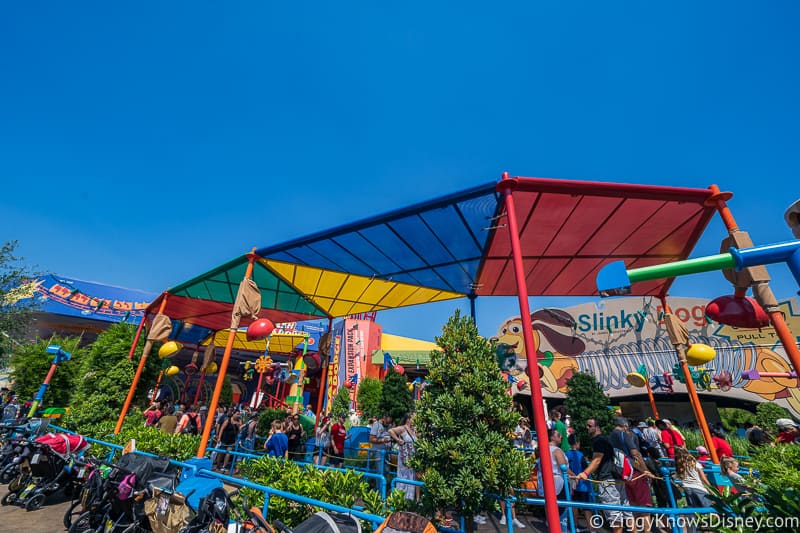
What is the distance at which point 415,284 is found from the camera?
916cm

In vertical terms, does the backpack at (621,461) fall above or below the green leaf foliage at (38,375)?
below

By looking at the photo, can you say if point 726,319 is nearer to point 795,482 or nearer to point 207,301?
point 795,482

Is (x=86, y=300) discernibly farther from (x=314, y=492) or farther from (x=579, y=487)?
(x=579, y=487)

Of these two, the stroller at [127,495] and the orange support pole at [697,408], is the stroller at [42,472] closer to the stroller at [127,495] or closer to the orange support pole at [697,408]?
the stroller at [127,495]

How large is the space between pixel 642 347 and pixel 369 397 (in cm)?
1686

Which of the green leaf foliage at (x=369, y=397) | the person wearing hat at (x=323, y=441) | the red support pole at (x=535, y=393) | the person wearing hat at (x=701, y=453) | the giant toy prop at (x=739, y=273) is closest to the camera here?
the giant toy prop at (x=739, y=273)

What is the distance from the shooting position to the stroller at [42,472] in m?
6.23

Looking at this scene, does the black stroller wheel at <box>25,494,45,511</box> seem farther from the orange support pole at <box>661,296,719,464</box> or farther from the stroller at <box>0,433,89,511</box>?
the orange support pole at <box>661,296,719,464</box>

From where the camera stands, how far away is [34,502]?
241 inches

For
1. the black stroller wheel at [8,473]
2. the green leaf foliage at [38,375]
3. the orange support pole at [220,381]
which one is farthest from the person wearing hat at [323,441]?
the green leaf foliage at [38,375]

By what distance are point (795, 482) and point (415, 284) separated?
7172mm

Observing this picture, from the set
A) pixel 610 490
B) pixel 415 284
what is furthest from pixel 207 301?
pixel 610 490

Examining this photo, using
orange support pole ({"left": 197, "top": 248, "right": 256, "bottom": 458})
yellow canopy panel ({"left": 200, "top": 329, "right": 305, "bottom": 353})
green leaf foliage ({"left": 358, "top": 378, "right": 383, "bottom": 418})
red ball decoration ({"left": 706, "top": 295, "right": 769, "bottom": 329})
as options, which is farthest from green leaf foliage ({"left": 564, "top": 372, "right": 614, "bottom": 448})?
yellow canopy panel ({"left": 200, "top": 329, "right": 305, "bottom": 353})

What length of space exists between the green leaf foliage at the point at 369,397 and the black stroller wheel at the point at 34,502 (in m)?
16.8
